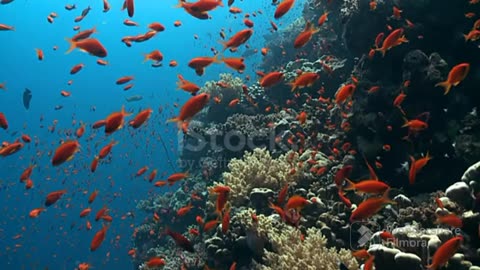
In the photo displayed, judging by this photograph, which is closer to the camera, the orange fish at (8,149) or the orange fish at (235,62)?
the orange fish at (235,62)

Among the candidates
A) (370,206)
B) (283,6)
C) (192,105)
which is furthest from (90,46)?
(370,206)

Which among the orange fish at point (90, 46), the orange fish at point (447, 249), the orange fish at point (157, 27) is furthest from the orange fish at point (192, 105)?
the orange fish at point (157, 27)

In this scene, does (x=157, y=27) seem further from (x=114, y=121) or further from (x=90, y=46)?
(x=114, y=121)

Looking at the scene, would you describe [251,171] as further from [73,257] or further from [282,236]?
[73,257]

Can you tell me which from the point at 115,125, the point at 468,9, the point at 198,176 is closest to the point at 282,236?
the point at 115,125

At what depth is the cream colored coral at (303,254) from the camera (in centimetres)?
524

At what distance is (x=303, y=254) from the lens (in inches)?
218

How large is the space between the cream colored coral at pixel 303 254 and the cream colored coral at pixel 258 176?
1933 millimetres

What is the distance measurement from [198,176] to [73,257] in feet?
149

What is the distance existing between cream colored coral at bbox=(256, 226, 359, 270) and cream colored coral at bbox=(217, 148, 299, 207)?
1.93m

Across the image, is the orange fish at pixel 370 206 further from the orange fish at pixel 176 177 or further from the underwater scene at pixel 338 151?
the orange fish at pixel 176 177

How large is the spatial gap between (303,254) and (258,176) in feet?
10.2

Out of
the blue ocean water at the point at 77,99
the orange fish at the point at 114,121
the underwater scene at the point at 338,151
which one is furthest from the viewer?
the blue ocean water at the point at 77,99

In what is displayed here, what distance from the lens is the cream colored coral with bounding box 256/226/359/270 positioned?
5.24 metres
